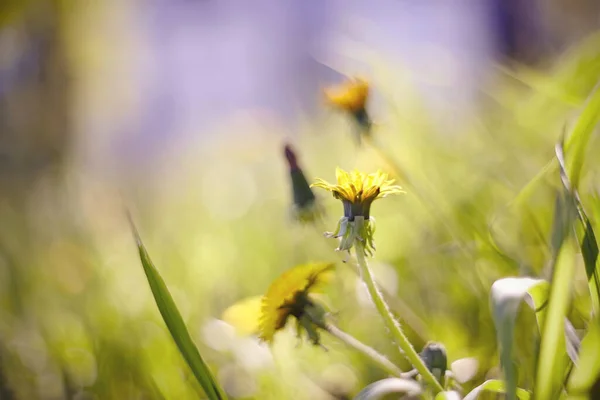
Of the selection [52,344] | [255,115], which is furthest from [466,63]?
[52,344]

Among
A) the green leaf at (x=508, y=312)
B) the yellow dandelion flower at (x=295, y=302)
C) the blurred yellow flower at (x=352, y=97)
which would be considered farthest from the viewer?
the blurred yellow flower at (x=352, y=97)

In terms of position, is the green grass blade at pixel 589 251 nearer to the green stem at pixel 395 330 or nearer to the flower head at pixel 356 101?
the green stem at pixel 395 330

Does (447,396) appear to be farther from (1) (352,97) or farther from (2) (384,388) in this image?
(1) (352,97)

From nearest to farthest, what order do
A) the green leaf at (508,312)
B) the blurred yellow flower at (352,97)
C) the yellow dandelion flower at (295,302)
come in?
the green leaf at (508,312) < the yellow dandelion flower at (295,302) < the blurred yellow flower at (352,97)

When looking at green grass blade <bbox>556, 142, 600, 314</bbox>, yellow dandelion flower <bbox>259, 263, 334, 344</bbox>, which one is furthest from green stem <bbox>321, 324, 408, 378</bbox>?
green grass blade <bbox>556, 142, 600, 314</bbox>

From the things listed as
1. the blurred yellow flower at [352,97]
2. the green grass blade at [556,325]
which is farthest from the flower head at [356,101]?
the green grass blade at [556,325]

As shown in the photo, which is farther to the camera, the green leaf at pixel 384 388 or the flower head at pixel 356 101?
the flower head at pixel 356 101

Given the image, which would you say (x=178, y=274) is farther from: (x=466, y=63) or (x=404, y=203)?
(x=466, y=63)

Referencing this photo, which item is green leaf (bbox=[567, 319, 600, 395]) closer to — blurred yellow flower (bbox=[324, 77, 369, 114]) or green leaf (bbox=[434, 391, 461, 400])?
green leaf (bbox=[434, 391, 461, 400])
